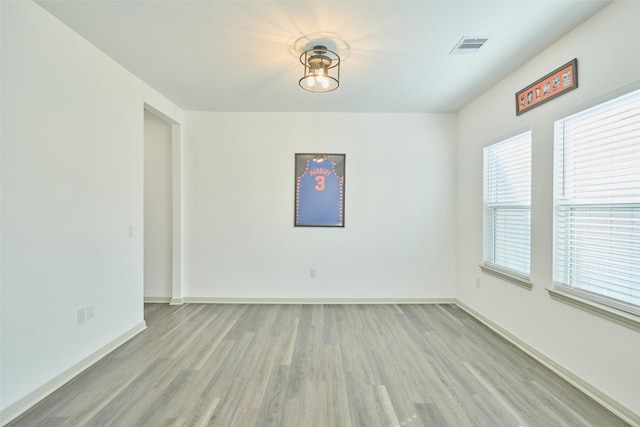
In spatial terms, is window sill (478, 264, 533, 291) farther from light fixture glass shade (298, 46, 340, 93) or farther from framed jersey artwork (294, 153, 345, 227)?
light fixture glass shade (298, 46, 340, 93)

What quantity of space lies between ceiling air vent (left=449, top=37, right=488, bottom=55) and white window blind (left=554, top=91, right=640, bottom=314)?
934 mm

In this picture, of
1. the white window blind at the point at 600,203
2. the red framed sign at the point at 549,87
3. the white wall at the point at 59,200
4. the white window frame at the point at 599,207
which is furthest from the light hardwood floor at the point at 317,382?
the red framed sign at the point at 549,87

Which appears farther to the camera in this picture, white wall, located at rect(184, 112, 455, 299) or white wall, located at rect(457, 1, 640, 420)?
white wall, located at rect(184, 112, 455, 299)

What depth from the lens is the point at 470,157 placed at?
3.88 m

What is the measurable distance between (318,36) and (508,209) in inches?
102

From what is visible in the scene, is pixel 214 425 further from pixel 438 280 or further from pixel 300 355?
pixel 438 280

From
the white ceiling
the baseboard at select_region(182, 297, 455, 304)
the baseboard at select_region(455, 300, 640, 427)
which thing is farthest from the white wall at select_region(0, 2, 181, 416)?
the baseboard at select_region(455, 300, 640, 427)

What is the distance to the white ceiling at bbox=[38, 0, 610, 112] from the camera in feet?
6.65

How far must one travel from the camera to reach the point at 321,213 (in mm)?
4242

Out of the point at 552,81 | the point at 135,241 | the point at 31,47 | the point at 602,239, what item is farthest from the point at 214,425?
the point at 552,81

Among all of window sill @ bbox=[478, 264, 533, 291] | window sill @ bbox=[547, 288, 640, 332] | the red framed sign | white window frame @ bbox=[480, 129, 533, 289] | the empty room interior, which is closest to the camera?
window sill @ bbox=[547, 288, 640, 332]

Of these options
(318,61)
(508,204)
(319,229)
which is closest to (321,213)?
(319,229)

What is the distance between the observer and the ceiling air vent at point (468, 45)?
237 cm

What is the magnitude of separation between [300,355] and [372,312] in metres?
1.48
